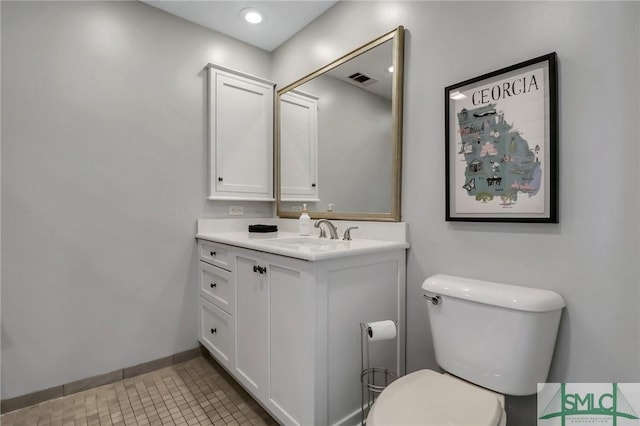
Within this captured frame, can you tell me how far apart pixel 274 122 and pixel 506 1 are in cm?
174

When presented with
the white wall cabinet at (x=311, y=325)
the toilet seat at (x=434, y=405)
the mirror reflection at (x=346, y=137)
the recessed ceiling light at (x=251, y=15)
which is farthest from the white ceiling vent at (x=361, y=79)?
the toilet seat at (x=434, y=405)

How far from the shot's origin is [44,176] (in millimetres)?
1718

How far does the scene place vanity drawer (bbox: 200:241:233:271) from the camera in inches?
72.1

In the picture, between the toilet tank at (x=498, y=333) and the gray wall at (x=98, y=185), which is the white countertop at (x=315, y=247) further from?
the gray wall at (x=98, y=185)

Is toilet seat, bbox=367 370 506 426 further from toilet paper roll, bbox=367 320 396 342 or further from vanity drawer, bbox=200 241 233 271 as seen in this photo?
vanity drawer, bbox=200 241 233 271

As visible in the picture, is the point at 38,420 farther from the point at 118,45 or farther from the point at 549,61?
the point at 549,61

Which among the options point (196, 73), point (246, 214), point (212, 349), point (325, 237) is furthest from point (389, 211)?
point (196, 73)

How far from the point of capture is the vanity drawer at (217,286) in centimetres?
181

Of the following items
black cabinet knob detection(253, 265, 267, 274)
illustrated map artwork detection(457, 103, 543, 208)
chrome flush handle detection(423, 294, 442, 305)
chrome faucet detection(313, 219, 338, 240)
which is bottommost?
chrome flush handle detection(423, 294, 442, 305)

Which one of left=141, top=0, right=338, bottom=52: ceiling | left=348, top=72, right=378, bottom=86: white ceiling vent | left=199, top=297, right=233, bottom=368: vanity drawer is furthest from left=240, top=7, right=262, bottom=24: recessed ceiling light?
left=199, top=297, right=233, bottom=368: vanity drawer

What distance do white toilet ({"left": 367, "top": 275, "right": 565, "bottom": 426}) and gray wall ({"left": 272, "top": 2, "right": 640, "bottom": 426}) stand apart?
11 centimetres

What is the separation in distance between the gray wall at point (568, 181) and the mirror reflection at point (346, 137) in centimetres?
16

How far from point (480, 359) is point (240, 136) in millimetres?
2090

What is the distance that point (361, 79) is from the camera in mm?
1853
